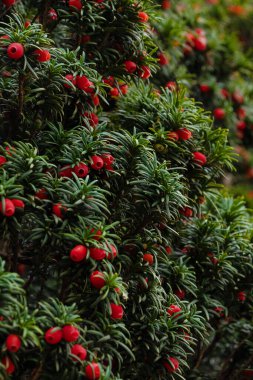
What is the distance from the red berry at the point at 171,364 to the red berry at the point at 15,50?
1.71 m

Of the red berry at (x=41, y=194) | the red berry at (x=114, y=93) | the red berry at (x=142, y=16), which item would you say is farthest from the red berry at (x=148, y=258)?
the red berry at (x=142, y=16)

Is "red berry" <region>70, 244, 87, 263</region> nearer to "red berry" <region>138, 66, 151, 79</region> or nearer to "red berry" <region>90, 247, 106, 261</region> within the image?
"red berry" <region>90, 247, 106, 261</region>

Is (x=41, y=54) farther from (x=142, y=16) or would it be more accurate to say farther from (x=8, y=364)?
(x=8, y=364)

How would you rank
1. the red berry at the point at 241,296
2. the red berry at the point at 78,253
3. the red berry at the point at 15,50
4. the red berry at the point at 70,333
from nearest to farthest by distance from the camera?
the red berry at the point at 70,333 < the red berry at the point at 78,253 < the red berry at the point at 15,50 < the red berry at the point at 241,296

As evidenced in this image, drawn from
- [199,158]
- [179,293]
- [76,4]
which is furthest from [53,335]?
[76,4]

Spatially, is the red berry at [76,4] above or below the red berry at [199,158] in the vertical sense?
above

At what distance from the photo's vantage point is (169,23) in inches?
180

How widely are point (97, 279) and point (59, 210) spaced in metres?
0.37

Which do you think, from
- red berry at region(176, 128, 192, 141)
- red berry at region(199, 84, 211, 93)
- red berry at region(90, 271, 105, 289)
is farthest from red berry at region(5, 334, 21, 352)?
red berry at region(199, 84, 211, 93)

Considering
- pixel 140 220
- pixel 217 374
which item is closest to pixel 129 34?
pixel 140 220

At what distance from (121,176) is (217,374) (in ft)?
5.61

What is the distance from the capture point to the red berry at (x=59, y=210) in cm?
262

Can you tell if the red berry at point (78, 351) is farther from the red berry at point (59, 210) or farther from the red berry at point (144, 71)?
the red berry at point (144, 71)

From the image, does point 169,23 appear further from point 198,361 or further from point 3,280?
point 3,280
